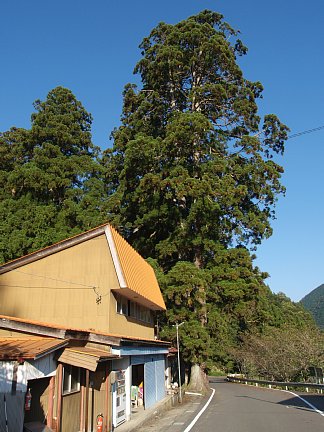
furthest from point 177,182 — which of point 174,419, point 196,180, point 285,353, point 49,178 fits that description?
point 285,353

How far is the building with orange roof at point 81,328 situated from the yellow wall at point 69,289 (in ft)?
0.13

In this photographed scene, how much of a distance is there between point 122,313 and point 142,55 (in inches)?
1050

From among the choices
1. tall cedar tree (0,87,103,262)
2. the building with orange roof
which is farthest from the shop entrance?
tall cedar tree (0,87,103,262)

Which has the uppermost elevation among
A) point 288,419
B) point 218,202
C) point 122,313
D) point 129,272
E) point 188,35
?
point 188,35

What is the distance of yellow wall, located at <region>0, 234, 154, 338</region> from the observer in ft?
53.1

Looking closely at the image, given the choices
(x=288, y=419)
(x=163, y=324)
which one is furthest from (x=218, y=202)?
(x=288, y=419)

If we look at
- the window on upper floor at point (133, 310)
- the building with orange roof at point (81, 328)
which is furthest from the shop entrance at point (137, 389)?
the window on upper floor at point (133, 310)

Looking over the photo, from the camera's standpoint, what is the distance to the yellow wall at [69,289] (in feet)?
53.1

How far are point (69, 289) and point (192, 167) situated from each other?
16.7 meters

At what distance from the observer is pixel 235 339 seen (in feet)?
231

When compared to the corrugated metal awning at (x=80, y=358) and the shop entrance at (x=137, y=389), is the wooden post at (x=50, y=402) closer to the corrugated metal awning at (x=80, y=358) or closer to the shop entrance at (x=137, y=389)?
the corrugated metal awning at (x=80, y=358)

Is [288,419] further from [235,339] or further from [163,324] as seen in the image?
[235,339]

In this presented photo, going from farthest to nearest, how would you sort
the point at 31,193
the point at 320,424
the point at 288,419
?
the point at 31,193, the point at 288,419, the point at 320,424

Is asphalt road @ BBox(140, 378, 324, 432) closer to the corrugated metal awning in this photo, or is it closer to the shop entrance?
the shop entrance
